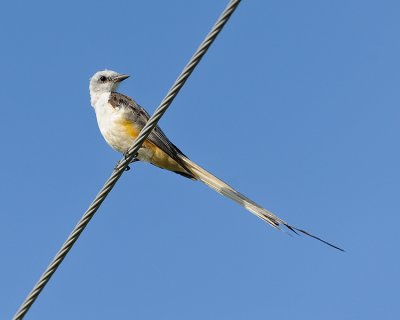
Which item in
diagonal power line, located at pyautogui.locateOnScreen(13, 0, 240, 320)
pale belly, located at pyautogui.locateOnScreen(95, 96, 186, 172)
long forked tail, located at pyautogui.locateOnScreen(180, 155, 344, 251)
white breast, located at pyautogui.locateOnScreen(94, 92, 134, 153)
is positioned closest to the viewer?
diagonal power line, located at pyautogui.locateOnScreen(13, 0, 240, 320)

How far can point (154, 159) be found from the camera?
648 centimetres

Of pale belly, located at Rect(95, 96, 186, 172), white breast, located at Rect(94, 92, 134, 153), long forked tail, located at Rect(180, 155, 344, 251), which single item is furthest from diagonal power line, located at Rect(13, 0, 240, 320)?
white breast, located at Rect(94, 92, 134, 153)

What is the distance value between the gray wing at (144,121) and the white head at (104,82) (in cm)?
34

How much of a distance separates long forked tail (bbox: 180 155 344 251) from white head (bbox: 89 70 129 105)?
160cm

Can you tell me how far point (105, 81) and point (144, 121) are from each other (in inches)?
43.7

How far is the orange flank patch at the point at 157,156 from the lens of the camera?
637 centimetres

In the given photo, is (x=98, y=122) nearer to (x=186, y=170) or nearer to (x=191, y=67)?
(x=186, y=170)

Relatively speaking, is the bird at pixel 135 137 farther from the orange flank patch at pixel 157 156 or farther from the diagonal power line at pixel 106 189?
the diagonal power line at pixel 106 189

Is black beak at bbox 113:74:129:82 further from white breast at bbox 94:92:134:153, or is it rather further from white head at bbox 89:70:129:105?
white breast at bbox 94:92:134:153

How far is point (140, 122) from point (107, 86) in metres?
1.06

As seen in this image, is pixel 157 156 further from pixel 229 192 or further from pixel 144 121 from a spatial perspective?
pixel 229 192

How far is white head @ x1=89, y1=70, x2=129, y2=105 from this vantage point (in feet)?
24.5

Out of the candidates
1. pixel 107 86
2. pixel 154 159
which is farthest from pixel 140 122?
pixel 107 86

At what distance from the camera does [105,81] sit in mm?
7566
